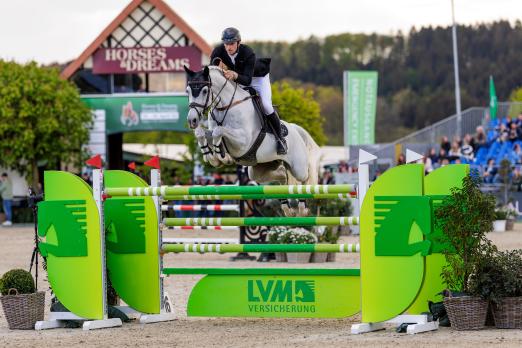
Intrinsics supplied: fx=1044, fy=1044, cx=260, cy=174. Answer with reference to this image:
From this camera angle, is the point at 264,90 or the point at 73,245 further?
the point at 264,90

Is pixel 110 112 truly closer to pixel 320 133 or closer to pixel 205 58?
pixel 205 58

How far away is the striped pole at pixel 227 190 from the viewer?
857 cm

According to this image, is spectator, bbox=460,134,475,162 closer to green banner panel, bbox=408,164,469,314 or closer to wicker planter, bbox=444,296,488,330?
green banner panel, bbox=408,164,469,314

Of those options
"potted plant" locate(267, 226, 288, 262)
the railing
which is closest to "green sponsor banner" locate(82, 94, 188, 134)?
the railing

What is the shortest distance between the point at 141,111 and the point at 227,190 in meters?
29.2

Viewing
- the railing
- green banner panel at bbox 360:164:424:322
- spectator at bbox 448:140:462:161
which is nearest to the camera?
green banner panel at bbox 360:164:424:322

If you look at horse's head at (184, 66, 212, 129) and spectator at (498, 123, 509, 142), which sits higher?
spectator at (498, 123, 509, 142)

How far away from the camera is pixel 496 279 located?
806 cm

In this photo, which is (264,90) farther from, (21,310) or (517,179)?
(517,179)

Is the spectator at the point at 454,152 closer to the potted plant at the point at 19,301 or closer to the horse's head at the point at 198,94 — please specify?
the horse's head at the point at 198,94

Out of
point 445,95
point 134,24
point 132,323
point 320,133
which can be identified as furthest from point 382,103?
point 132,323

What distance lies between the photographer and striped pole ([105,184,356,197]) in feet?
28.1

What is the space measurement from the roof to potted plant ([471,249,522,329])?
30.7 metres

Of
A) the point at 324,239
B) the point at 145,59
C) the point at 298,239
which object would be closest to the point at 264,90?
the point at 298,239
